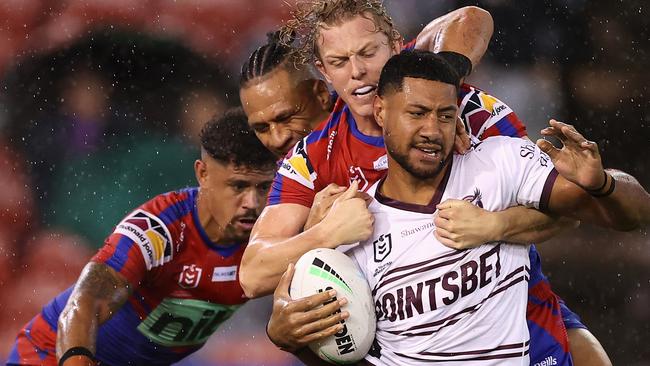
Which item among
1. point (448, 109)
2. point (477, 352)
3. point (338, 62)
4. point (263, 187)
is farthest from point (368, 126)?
point (263, 187)

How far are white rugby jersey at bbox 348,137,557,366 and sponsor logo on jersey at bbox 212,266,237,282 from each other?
6.34 ft

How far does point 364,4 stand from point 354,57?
0.32 meters

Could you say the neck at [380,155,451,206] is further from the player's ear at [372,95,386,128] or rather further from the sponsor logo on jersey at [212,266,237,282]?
the sponsor logo on jersey at [212,266,237,282]

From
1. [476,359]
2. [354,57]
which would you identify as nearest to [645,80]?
[354,57]

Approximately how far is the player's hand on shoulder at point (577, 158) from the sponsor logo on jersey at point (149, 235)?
2674 mm

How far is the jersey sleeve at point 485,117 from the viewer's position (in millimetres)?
4418

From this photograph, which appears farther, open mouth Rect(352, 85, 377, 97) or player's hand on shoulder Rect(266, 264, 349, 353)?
open mouth Rect(352, 85, 377, 97)

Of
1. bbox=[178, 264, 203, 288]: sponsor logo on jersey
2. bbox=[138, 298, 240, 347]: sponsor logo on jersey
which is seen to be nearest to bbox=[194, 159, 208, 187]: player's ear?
bbox=[178, 264, 203, 288]: sponsor logo on jersey

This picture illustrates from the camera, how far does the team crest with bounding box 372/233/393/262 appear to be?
397 cm

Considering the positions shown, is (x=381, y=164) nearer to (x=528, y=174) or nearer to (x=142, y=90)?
(x=528, y=174)

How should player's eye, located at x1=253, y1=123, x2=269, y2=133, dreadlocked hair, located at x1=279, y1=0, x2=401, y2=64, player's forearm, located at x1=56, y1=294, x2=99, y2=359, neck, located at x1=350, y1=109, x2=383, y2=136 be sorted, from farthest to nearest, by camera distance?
player's eye, located at x1=253, y1=123, x2=269, y2=133, player's forearm, located at x1=56, y1=294, x2=99, y2=359, dreadlocked hair, located at x1=279, y1=0, x2=401, y2=64, neck, located at x1=350, y1=109, x2=383, y2=136

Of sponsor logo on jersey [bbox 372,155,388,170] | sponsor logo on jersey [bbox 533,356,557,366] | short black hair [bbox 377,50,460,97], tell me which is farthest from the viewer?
sponsor logo on jersey [bbox 372,155,388,170]

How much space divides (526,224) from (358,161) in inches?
33.8

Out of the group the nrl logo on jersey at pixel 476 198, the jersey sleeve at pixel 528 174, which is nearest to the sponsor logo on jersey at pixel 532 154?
the jersey sleeve at pixel 528 174
